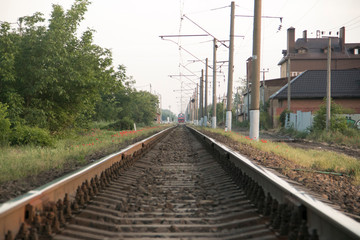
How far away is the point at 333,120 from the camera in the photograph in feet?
79.5

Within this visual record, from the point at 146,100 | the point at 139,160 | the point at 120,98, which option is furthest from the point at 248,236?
the point at 146,100

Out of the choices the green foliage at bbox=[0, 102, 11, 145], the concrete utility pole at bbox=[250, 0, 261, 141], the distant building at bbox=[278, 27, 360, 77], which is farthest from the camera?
the distant building at bbox=[278, 27, 360, 77]

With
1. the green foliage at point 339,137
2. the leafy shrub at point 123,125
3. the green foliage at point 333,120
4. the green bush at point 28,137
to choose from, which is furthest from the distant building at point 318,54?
the green bush at point 28,137

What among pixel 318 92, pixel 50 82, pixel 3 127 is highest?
pixel 318 92

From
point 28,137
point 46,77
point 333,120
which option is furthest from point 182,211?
point 333,120

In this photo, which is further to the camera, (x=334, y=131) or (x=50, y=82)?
(x=334, y=131)

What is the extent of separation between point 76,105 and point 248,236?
1334cm

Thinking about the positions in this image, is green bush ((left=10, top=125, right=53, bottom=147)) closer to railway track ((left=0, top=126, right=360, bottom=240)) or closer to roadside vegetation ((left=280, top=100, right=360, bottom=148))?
railway track ((left=0, top=126, right=360, bottom=240))

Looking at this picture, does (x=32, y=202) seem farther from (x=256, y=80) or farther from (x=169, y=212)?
(x=256, y=80)

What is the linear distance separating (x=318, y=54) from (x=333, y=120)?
55684mm

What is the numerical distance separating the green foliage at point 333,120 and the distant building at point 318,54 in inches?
1931

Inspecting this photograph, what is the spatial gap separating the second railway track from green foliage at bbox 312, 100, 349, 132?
790 inches

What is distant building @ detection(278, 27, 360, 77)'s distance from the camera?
71.7 m

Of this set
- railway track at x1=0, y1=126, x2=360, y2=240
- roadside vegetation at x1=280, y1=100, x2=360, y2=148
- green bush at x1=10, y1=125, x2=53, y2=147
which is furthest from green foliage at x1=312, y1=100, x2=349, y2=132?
railway track at x1=0, y1=126, x2=360, y2=240
